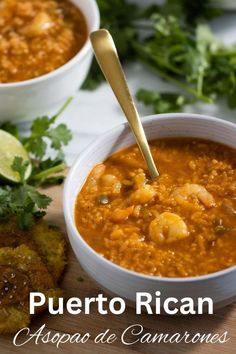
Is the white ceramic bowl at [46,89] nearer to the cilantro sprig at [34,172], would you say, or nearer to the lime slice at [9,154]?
the cilantro sprig at [34,172]

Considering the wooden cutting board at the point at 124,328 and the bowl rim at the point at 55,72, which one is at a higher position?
the bowl rim at the point at 55,72

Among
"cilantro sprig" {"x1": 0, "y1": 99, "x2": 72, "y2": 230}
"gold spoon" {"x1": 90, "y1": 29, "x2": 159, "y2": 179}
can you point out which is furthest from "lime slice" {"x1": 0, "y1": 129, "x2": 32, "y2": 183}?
"gold spoon" {"x1": 90, "y1": 29, "x2": 159, "y2": 179}

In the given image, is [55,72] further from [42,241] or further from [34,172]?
[42,241]

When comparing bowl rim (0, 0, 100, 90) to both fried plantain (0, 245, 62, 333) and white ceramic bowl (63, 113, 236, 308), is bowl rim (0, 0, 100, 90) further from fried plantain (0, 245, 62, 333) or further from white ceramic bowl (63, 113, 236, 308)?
fried plantain (0, 245, 62, 333)

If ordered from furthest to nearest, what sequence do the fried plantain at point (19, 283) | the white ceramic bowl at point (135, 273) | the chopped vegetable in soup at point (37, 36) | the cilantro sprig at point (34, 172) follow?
the chopped vegetable in soup at point (37, 36), the cilantro sprig at point (34, 172), the fried plantain at point (19, 283), the white ceramic bowl at point (135, 273)

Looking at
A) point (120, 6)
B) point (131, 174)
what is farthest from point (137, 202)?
point (120, 6)

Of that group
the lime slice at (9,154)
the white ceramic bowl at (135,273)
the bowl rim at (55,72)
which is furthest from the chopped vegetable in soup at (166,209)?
the bowl rim at (55,72)

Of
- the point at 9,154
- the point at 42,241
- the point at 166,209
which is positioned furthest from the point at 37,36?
the point at 166,209
